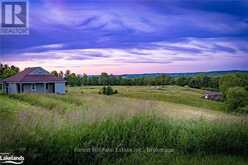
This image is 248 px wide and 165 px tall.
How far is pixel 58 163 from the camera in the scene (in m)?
4.16

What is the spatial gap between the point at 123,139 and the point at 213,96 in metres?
1.42

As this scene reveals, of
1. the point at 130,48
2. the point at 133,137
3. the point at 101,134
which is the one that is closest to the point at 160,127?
the point at 133,137

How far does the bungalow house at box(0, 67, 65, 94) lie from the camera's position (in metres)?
4.42

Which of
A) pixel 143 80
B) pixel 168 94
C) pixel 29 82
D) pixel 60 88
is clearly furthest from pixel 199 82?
pixel 29 82

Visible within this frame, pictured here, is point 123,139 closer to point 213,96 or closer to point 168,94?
point 168,94

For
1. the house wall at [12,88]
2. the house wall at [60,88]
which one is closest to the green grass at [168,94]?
the house wall at [60,88]

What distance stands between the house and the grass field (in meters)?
0.07

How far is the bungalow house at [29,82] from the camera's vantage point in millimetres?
4422

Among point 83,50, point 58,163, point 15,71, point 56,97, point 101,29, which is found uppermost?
point 101,29

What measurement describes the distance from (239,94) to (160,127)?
1.20 metres

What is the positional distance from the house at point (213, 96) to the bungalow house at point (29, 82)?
2197 millimetres

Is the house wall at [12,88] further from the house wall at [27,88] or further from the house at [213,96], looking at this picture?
the house at [213,96]

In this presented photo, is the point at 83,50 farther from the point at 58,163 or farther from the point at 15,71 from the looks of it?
the point at 58,163

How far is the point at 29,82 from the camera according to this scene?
4.42m
